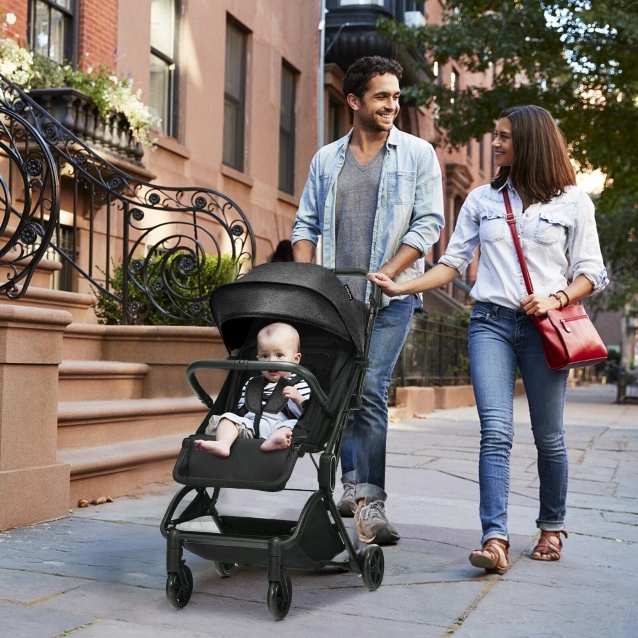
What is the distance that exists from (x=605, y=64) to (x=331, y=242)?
16.0 metres

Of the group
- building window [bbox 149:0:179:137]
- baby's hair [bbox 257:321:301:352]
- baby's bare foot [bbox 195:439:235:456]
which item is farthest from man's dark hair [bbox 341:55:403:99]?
building window [bbox 149:0:179:137]

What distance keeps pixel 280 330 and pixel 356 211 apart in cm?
130

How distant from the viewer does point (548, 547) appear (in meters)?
4.50

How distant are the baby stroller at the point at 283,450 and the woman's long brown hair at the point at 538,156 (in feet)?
3.20

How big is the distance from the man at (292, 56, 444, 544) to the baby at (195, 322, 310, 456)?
3.25 feet

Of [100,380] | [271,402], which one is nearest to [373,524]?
[271,402]

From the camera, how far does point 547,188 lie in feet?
14.5

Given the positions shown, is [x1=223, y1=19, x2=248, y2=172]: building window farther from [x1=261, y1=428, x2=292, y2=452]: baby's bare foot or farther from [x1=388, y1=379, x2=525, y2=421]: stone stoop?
[x1=261, y1=428, x2=292, y2=452]: baby's bare foot

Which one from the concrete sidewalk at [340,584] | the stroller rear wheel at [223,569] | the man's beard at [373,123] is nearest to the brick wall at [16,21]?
the concrete sidewalk at [340,584]

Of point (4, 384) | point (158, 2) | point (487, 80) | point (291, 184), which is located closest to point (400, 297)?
point (4, 384)

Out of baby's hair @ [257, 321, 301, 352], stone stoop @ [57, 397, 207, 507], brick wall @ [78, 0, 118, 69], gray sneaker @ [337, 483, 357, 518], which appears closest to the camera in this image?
baby's hair @ [257, 321, 301, 352]

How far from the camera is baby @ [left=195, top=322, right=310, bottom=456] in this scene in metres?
3.59

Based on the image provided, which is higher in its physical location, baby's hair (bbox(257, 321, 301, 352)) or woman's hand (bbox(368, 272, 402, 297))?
woman's hand (bbox(368, 272, 402, 297))

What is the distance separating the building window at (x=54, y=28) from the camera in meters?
10.5
